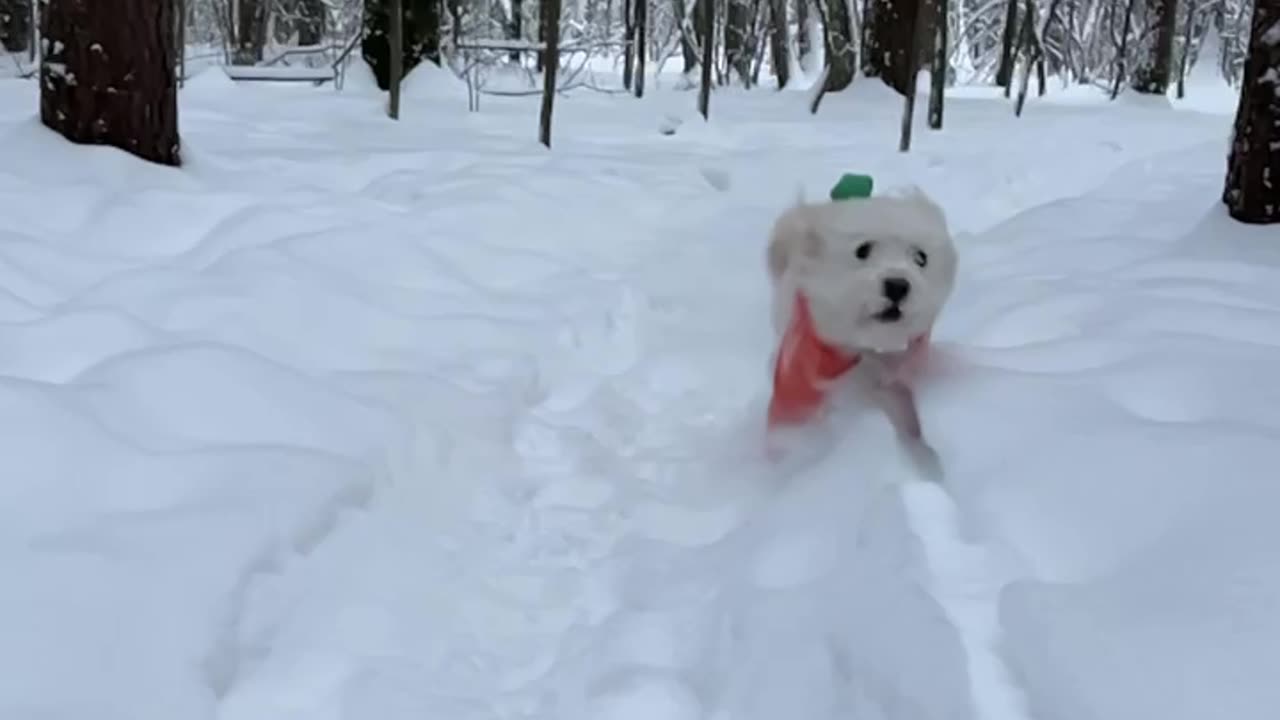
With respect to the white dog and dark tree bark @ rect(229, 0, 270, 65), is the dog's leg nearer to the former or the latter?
the white dog

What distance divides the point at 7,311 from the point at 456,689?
1.87 m

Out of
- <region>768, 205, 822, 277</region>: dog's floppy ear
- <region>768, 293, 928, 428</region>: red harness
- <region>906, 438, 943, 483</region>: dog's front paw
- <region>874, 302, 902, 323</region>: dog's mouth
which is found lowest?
<region>906, 438, 943, 483</region>: dog's front paw

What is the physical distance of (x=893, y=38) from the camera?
40.3 ft

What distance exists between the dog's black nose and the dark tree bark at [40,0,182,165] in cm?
343

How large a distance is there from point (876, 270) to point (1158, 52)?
49.5 ft

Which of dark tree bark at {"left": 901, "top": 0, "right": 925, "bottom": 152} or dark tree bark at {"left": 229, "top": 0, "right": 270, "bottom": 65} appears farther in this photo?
dark tree bark at {"left": 229, "top": 0, "right": 270, "bottom": 65}

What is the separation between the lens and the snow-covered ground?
6.34 feet

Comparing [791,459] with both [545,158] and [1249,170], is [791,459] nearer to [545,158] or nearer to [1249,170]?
[1249,170]

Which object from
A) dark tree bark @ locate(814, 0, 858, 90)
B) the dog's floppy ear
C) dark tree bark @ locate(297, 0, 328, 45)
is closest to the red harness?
the dog's floppy ear

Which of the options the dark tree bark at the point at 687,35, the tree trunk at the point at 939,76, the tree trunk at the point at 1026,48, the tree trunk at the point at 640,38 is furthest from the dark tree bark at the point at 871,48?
the dark tree bark at the point at 687,35

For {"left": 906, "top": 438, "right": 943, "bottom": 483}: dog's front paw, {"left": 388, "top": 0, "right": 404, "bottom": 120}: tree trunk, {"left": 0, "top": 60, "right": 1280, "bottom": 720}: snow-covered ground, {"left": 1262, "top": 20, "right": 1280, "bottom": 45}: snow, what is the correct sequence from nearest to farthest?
1. {"left": 0, "top": 60, "right": 1280, "bottom": 720}: snow-covered ground
2. {"left": 906, "top": 438, "right": 943, "bottom": 483}: dog's front paw
3. {"left": 1262, "top": 20, "right": 1280, "bottom": 45}: snow
4. {"left": 388, "top": 0, "right": 404, "bottom": 120}: tree trunk

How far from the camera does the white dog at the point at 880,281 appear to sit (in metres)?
3.04

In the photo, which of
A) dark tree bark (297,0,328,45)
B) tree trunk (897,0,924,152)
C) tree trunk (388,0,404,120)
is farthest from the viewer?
dark tree bark (297,0,328,45)

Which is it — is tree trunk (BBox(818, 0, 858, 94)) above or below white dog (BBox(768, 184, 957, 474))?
above
